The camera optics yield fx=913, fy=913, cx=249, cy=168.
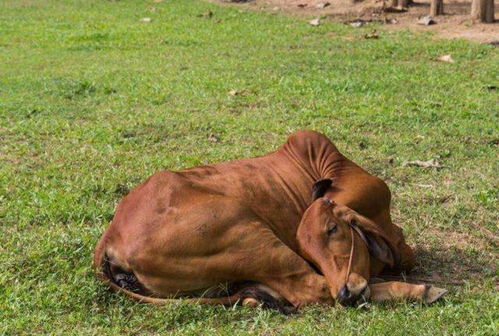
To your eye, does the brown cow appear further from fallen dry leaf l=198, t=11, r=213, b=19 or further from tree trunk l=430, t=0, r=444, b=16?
fallen dry leaf l=198, t=11, r=213, b=19

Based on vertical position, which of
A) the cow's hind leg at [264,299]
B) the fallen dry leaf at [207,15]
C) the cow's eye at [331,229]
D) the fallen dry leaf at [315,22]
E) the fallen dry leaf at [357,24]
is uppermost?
the cow's eye at [331,229]

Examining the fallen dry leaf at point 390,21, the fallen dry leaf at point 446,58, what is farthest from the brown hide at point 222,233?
the fallen dry leaf at point 390,21

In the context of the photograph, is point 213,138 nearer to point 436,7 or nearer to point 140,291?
point 140,291

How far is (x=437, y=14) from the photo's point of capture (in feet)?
52.0

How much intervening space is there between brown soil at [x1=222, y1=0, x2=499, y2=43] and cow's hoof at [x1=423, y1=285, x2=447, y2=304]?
9.42 meters

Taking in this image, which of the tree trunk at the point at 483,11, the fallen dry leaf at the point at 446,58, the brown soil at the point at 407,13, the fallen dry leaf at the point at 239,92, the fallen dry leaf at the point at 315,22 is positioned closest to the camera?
the fallen dry leaf at the point at 239,92

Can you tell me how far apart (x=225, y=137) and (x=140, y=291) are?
3788 millimetres

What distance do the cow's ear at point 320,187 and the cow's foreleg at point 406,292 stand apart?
27.1 inches

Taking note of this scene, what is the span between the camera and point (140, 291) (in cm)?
471

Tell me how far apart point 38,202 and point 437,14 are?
10.9m

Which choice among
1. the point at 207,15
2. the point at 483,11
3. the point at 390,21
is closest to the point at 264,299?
the point at 483,11

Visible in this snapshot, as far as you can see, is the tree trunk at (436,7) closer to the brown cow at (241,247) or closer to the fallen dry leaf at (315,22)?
the fallen dry leaf at (315,22)

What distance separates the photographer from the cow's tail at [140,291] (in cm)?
461

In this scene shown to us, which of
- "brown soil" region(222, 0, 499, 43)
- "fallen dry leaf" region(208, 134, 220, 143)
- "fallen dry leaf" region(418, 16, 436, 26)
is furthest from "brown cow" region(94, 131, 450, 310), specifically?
"fallen dry leaf" region(418, 16, 436, 26)
